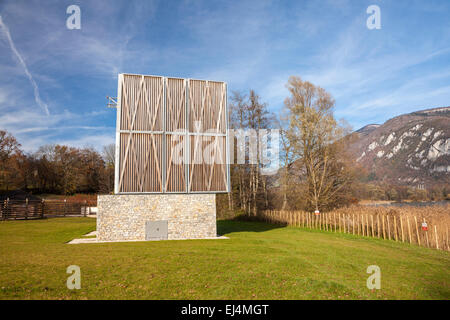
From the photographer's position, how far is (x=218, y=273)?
7.04 meters

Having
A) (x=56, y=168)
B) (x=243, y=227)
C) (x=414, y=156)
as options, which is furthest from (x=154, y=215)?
(x=414, y=156)

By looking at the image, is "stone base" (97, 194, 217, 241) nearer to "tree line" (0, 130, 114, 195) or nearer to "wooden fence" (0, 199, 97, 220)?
"wooden fence" (0, 199, 97, 220)

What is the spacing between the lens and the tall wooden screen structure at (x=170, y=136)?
44.6 ft

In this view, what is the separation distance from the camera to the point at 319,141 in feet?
72.1

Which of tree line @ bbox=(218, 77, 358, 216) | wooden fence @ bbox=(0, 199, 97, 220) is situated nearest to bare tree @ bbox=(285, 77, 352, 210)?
tree line @ bbox=(218, 77, 358, 216)

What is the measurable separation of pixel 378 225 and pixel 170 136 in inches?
486

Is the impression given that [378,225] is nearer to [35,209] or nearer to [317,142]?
[317,142]

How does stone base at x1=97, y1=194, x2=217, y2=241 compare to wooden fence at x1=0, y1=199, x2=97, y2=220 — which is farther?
wooden fence at x1=0, y1=199, x2=97, y2=220

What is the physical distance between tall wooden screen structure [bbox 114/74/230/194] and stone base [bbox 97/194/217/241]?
1.47ft

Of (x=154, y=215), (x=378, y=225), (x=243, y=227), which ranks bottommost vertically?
(x=243, y=227)

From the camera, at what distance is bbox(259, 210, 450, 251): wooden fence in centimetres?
1252

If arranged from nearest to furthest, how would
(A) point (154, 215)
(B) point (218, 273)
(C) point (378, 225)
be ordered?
(B) point (218, 273) → (A) point (154, 215) → (C) point (378, 225)

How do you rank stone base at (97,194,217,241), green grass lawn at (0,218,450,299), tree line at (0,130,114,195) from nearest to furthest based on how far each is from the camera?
green grass lawn at (0,218,450,299)
stone base at (97,194,217,241)
tree line at (0,130,114,195)
